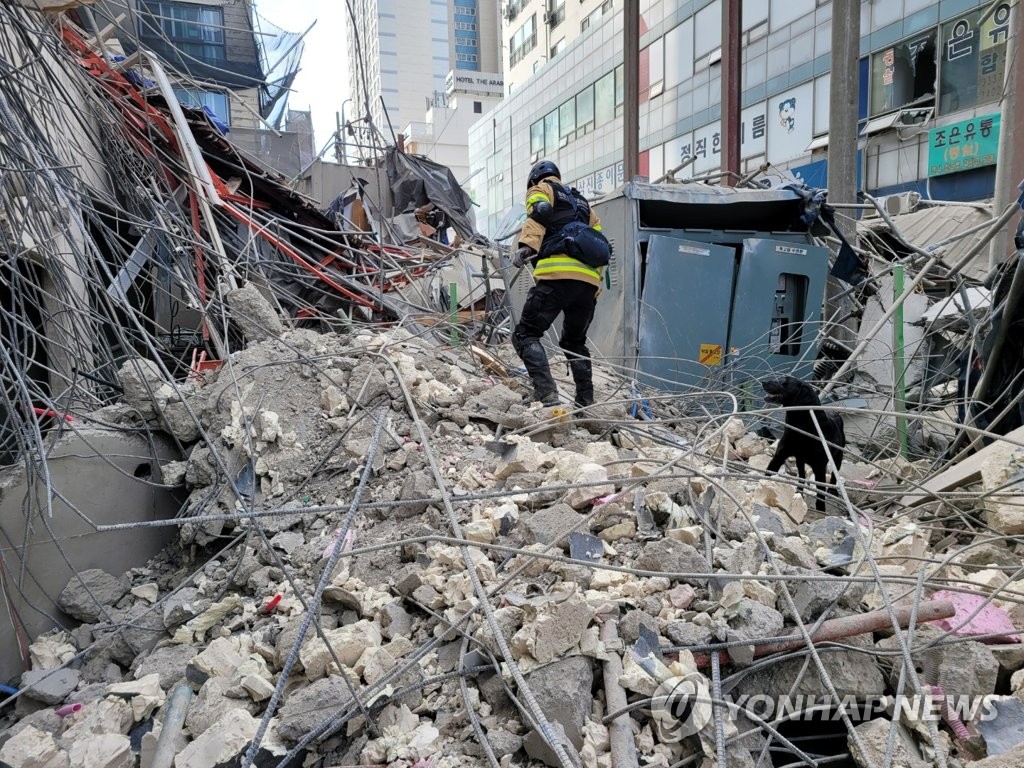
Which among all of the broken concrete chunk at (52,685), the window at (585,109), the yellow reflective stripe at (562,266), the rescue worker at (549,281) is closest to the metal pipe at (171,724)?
the broken concrete chunk at (52,685)

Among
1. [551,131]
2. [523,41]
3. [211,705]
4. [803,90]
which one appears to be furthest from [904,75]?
[523,41]

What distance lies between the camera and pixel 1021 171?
19.0 feet

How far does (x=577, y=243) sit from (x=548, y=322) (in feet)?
1.64

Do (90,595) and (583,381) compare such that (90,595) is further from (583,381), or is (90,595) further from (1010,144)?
(1010,144)

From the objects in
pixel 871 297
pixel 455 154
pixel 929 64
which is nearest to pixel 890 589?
pixel 871 297

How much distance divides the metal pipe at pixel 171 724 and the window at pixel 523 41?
33.5m

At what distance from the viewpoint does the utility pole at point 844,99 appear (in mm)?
6492

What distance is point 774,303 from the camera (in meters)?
5.79

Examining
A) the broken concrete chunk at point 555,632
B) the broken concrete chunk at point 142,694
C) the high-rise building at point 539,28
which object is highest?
the high-rise building at point 539,28

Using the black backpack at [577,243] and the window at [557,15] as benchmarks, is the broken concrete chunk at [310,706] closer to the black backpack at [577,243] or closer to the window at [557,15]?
the black backpack at [577,243]

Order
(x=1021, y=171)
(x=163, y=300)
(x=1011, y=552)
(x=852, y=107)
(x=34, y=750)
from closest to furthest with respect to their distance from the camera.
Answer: (x=34, y=750)
(x=1011, y=552)
(x=1021, y=171)
(x=163, y=300)
(x=852, y=107)

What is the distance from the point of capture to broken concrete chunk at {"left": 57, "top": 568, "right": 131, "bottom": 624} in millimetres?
3025

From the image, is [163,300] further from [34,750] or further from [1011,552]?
[1011,552]

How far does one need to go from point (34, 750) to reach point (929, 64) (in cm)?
1467
